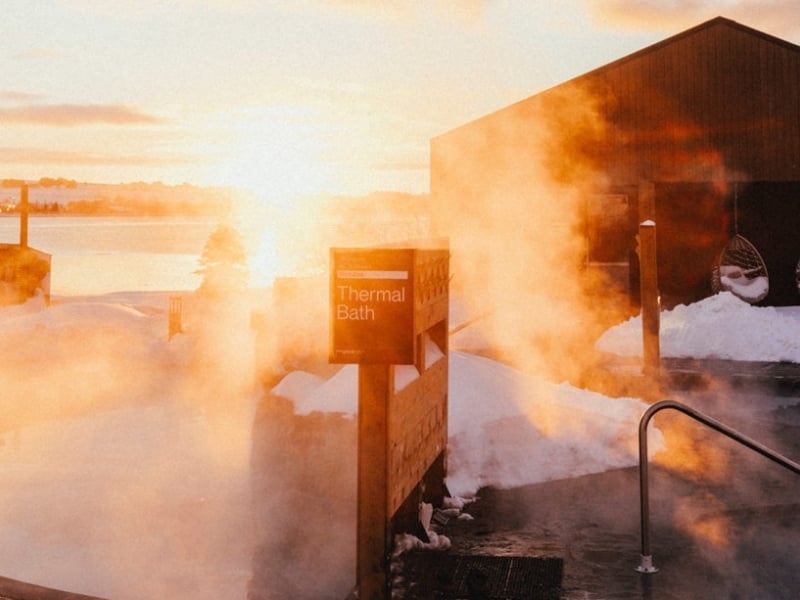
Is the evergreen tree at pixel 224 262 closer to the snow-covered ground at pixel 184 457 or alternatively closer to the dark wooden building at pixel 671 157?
the dark wooden building at pixel 671 157

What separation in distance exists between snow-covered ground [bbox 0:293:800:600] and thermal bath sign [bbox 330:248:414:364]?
2220 millimetres

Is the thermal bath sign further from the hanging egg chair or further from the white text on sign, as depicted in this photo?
the hanging egg chair

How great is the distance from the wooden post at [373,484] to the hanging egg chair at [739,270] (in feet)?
59.6

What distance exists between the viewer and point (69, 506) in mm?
8125

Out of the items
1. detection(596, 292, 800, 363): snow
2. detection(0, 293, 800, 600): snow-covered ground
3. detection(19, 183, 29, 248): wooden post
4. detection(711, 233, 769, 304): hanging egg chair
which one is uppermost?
detection(19, 183, 29, 248): wooden post

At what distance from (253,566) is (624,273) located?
17777mm

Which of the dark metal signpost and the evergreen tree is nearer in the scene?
the dark metal signpost

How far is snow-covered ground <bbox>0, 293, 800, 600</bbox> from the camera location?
21.8ft

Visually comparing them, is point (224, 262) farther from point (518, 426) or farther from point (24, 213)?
point (518, 426)

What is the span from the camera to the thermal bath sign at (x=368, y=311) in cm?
485

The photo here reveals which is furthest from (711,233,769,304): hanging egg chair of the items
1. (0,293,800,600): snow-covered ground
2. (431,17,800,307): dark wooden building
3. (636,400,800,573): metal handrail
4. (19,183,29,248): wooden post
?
(19,183,29,248): wooden post

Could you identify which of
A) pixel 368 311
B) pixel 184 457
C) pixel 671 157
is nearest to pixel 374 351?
pixel 368 311

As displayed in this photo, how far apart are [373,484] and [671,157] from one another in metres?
17.6

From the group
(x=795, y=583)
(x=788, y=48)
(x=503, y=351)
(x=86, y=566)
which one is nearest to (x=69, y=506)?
(x=86, y=566)
